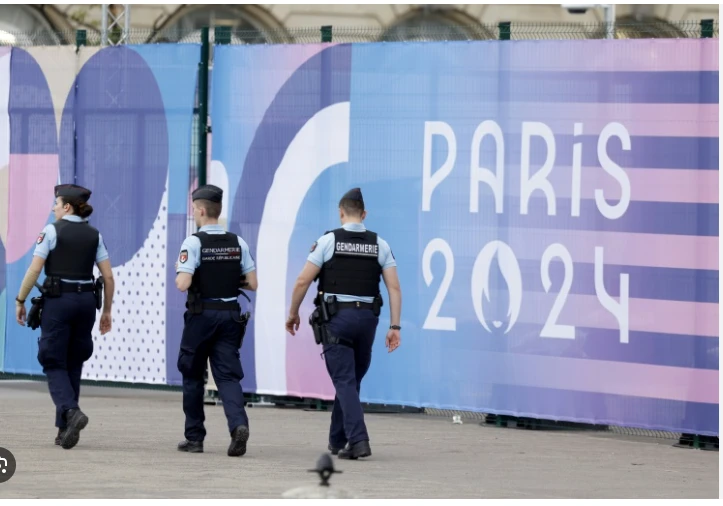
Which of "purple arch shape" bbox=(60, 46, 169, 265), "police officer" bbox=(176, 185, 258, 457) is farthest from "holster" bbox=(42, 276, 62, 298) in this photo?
"purple arch shape" bbox=(60, 46, 169, 265)

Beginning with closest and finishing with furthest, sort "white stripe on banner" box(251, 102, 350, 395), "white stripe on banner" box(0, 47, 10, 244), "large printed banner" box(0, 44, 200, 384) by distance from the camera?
1. "white stripe on banner" box(251, 102, 350, 395)
2. "large printed banner" box(0, 44, 200, 384)
3. "white stripe on banner" box(0, 47, 10, 244)

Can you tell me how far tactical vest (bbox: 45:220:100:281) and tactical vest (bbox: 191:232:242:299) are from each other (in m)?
0.86

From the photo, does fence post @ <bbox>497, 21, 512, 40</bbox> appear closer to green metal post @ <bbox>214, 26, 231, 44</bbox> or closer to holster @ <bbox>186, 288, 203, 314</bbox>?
green metal post @ <bbox>214, 26, 231, 44</bbox>

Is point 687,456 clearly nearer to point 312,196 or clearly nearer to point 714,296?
point 714,296

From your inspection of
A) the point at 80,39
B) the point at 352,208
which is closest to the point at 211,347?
the point at 352,208

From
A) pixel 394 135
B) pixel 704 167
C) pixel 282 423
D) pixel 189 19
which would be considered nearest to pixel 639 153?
pixel 704 167

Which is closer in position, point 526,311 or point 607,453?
point 607,453

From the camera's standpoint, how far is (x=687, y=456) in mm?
11406

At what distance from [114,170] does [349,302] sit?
4.52 metres

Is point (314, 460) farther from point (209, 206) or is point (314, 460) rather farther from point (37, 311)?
point (37, 311)

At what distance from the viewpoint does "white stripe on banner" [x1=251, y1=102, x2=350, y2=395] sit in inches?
519

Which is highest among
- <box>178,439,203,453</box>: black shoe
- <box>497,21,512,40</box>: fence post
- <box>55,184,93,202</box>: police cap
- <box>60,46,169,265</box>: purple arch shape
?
<box>497,21,512,40</box>: fence post

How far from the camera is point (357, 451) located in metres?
10.3

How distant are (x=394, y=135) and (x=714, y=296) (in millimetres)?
2931
